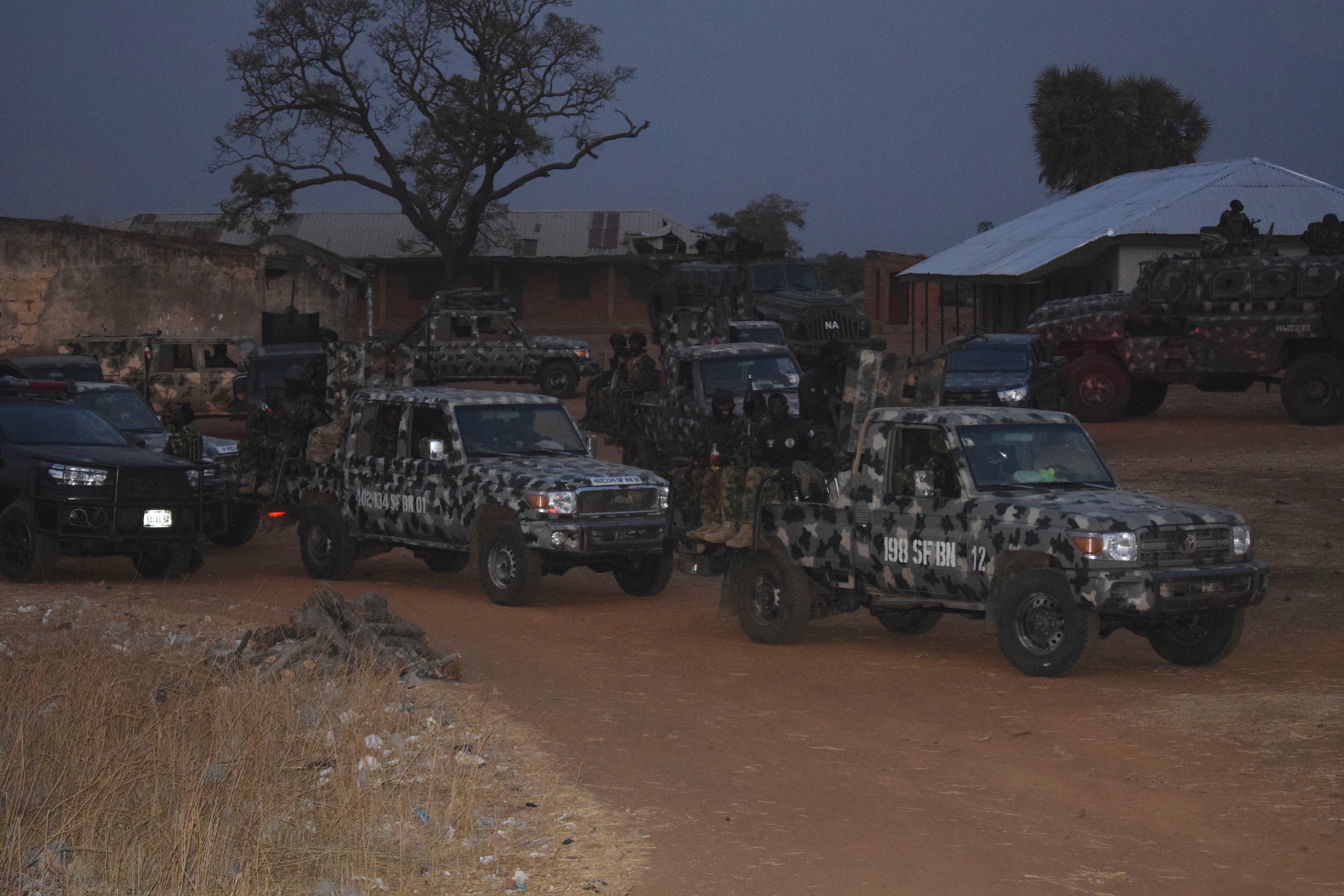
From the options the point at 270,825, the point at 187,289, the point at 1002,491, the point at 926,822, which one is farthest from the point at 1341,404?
the point at 187,289

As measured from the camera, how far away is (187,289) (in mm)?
36125

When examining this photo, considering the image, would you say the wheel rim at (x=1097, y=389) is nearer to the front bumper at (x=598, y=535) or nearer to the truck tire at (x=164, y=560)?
the front bumper at (x=598, y=535)

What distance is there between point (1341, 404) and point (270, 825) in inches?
821

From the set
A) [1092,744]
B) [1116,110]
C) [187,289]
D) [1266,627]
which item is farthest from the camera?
[1116,110]

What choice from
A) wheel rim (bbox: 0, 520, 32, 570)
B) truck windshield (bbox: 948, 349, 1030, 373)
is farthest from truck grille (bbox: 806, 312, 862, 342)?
wheel rim (bbox: 0, 520, 32, 570)

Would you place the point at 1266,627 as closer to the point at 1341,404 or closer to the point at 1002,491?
the point at 1002,491

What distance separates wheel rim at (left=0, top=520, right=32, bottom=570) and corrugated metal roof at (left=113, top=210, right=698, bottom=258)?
43.6m

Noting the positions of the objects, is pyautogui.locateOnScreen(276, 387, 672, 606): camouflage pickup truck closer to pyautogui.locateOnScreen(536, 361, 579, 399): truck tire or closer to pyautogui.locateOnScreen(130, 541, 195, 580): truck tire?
pyautogui.locateOnScreen(130, 541, 195, 580): truck tire

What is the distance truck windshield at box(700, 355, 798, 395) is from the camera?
19.6 meters

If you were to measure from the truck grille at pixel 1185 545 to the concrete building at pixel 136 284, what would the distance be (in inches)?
1069

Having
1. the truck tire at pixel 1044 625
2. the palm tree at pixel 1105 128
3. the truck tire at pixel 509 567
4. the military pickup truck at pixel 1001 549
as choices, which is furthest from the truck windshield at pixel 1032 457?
the palm tree at pixel 1105 128

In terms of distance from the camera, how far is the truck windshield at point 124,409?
64.1 ft

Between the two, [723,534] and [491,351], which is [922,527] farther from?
[491,351]

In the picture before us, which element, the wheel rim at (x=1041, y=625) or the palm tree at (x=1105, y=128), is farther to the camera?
the palm tree at (x=1105, y=128)
